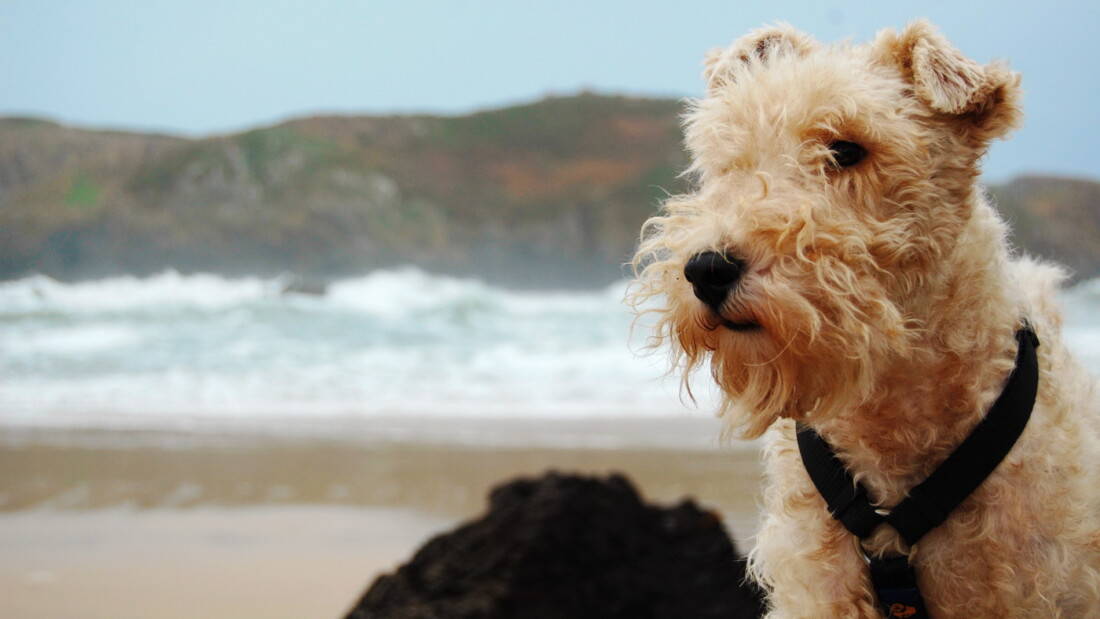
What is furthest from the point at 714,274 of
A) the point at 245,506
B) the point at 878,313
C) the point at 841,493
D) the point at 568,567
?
the point at 245,506

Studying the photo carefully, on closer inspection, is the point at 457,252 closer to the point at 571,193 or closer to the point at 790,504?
the point at 571,193

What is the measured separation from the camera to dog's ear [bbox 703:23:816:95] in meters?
2.55

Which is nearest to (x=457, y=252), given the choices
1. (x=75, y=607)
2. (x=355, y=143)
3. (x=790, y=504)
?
(x=355, y=143)

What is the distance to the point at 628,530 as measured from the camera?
179 inches

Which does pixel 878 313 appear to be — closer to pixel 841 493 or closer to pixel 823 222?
pixel 823 222

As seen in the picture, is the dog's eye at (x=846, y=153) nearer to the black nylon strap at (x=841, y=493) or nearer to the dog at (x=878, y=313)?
the dog at (x=878, y=313)

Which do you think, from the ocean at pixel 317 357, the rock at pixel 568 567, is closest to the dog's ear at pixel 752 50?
the ocean at pixel 317 357

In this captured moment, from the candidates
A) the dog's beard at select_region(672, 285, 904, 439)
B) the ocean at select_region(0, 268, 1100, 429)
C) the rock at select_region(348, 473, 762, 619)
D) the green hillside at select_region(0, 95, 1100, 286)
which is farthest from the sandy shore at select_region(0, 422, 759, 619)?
the green hillside at select_region(0, 95, 1100, 286)

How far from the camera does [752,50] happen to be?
2.63m

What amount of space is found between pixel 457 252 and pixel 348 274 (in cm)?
536

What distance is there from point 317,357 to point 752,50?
14.6 meters

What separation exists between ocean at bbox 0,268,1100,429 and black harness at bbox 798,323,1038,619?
60 cm

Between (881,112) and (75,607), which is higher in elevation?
(881,112)

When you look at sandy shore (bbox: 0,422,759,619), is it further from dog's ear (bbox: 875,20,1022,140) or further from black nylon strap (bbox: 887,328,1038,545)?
dog's ear (bbox: 875,20,1022,140)
